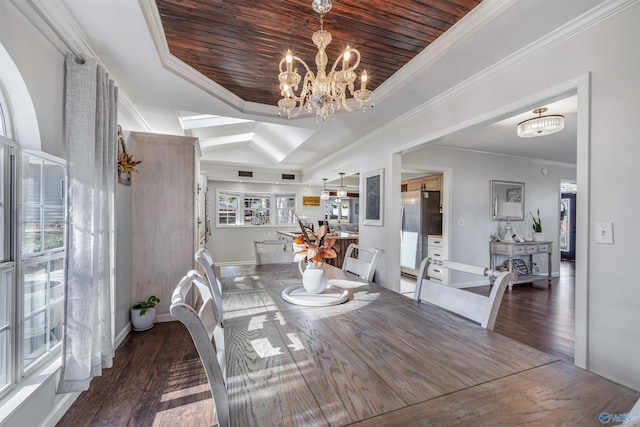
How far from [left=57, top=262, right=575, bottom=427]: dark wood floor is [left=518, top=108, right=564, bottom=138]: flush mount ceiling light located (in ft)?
7.11

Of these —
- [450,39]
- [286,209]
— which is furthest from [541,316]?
[286,209]

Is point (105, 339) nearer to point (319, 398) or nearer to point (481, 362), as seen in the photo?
point (319, 398)

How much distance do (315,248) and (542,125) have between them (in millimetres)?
2964

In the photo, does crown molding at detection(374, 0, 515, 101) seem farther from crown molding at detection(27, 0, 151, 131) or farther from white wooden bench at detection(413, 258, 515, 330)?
crown molding at detection(27, 0, 151, 131)

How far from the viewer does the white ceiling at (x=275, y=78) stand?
1603mm

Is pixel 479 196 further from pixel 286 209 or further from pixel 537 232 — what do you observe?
pixel 286 209

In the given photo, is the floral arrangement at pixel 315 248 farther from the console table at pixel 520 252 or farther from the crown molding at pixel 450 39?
the console table at pixel 520 252

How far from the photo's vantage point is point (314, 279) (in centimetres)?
155

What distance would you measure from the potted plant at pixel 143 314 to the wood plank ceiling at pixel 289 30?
245 cm

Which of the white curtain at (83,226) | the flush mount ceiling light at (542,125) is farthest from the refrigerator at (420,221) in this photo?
the white curtain at (83,226)

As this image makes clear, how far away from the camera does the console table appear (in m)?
4.70

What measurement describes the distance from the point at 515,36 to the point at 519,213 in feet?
13.6

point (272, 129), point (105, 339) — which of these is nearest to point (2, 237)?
point (105, 339)

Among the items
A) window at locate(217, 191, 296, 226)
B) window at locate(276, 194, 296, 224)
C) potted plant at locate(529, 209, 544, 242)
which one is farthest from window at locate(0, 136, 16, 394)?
potted plant at locate(529, 209, 544, 242)
